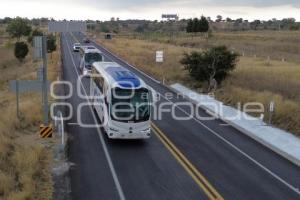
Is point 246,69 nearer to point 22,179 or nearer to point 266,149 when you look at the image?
point 266,149

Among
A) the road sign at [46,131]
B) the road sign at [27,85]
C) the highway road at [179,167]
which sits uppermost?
the road sign at [27,85]

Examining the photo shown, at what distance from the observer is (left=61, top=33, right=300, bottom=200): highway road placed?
15.4m

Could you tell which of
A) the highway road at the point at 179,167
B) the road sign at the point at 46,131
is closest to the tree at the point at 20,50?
the highway road at the point at 179,167

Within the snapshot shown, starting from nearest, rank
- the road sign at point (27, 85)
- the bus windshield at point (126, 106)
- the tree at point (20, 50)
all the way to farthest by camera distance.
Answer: the bus windshield at point (126, 106), the road sign at point (27, 85), the tree at point (20, 50)

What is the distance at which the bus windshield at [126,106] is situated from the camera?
21.2m

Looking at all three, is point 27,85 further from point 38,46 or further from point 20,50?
point 20,50

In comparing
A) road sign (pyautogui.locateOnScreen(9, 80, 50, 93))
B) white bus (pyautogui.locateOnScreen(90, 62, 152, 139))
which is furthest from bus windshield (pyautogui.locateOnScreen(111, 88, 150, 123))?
road sign (pyautogui.locateOnScreen(9, 80, 50, 93))

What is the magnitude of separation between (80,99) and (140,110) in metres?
14.1

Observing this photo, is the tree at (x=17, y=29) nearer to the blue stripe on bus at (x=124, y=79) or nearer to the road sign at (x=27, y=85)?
the blue stripe on bus at (x=124, y=79)

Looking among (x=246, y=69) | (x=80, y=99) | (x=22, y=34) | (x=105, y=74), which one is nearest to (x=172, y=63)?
(x=246, y=69)

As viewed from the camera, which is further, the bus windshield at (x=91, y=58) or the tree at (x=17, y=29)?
the tree at (x=17, y=29)

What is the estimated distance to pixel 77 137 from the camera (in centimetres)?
2306

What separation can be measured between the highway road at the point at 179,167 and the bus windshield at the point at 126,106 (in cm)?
131

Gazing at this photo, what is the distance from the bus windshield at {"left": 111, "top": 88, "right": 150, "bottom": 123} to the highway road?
1.31m
